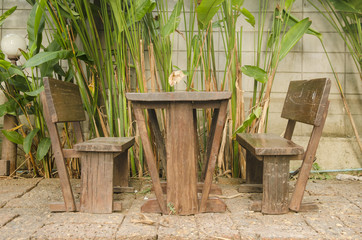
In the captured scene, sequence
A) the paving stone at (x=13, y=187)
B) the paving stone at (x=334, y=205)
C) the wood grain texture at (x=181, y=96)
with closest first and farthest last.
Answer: the wood grain texture at (x=181, y=96) < the paving stone at (x=334, y=205) < the paving stone at (x=13, y=187)

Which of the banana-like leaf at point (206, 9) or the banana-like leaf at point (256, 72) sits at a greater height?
the banana-like leaf at point (206, 9)

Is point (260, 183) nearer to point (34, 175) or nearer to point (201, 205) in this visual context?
point (201, 205)

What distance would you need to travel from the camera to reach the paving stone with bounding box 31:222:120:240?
5.39ft

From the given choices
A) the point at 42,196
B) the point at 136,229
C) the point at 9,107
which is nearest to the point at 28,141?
the point at 9,107

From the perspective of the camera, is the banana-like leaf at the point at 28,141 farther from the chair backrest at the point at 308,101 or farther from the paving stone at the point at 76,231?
the chair backrest at the point at 308,101

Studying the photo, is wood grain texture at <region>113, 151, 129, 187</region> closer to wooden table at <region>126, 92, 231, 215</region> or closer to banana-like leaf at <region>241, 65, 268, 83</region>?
wooden table at <region>126, 92, 231, 215</region>

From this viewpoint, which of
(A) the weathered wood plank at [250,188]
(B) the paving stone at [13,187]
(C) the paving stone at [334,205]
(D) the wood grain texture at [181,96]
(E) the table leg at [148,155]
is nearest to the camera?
(D) the wood grain texture at [181,96]

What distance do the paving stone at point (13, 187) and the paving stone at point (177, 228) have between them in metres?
1.09

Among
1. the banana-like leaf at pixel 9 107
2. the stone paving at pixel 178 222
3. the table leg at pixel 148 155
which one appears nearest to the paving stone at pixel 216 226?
the stone paving at pixel 178 222

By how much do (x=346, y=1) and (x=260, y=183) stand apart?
5.44ft

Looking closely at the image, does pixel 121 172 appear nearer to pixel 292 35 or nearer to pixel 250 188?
pixel 250 188

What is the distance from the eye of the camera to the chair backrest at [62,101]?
1.93 metres

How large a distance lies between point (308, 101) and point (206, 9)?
915 millimetres

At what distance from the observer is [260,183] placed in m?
2.58
